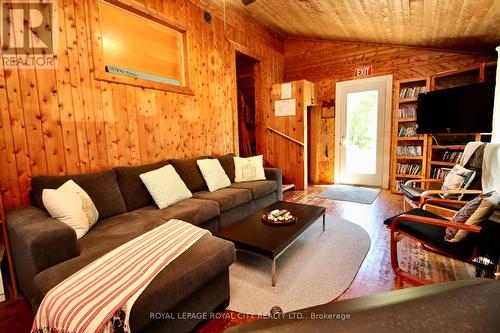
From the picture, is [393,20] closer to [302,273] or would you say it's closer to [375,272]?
[375,272]

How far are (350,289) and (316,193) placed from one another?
9.85 ft

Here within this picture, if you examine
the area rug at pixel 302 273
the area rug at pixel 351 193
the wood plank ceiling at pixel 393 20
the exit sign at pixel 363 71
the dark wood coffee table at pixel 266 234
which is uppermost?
the wood plank ceiling at pixel 393 20

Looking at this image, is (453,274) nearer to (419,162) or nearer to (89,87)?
(419,162)

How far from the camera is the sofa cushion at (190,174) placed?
120 inches

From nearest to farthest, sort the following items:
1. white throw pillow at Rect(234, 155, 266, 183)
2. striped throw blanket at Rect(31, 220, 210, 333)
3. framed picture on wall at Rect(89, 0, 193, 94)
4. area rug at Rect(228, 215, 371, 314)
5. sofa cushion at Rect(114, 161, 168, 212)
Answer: striped throw blanket at Rect(31, 220, 210, 333) < area rug at Rect(228, 215, 371, 314) < sofa cushion at Rect(114, 161, 168, 212) < framed picture on wall at Rect(89, 0, 193, 94) < white throw pillow at Rect(234, 155, 266, 183)

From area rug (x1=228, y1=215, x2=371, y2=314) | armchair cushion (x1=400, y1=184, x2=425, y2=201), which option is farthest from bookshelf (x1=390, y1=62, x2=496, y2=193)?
area rug (x1=228, y1=215, x2=371, y2=314)

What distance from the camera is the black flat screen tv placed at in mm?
3215

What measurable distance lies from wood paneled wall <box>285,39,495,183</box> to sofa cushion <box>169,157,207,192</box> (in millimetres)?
3361

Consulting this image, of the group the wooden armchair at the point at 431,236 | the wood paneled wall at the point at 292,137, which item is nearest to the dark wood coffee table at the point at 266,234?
the wooden armchair at the point at 431,236

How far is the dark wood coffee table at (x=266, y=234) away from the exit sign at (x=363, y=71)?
3.66 metres

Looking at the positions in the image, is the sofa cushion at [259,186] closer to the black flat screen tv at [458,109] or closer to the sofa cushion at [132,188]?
Result: the sofa cushion at [132,188]

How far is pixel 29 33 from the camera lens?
6.72 feet

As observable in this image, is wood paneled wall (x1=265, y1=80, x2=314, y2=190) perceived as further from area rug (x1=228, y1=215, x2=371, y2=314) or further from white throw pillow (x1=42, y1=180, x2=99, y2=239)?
white throw pillow (x1=42, y1=180, x2=99, y2=239)

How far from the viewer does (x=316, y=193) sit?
15.5 ft
